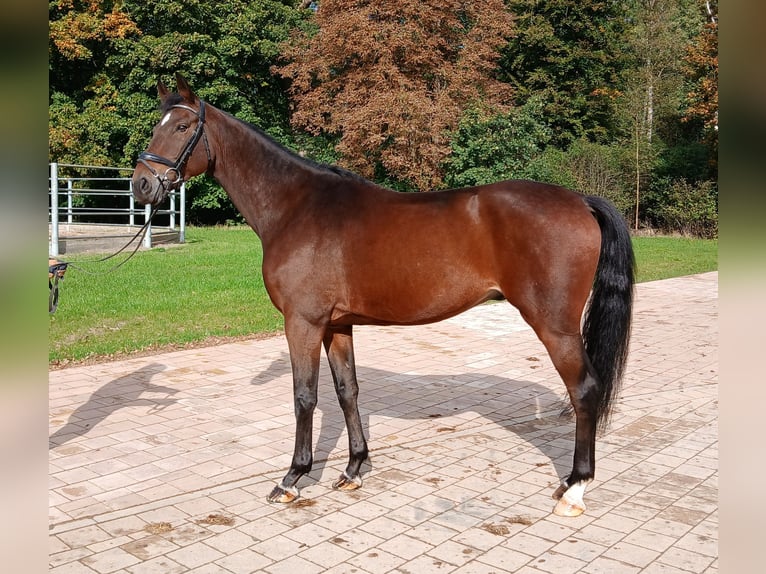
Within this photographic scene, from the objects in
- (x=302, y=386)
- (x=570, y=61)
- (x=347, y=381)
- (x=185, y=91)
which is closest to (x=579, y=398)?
(x=347, y=381)

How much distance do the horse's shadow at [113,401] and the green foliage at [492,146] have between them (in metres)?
10.7

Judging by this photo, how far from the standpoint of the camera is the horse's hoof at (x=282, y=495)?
11.5ft

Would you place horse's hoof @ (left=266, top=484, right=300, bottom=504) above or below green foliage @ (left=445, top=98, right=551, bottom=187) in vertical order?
below

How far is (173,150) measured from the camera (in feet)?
12.1

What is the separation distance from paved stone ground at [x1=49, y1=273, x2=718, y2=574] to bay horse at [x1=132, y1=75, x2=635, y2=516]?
0.31 meters

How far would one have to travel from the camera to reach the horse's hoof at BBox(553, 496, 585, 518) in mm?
3330

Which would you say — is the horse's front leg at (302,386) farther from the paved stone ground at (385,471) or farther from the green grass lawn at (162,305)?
the green grass lawn at (162,305)

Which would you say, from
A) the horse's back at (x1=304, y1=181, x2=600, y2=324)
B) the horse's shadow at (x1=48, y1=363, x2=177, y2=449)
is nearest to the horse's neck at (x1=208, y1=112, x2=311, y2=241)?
the horse's back at (x1=304, y1=181, x2=600, y2=324)

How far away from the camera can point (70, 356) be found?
657 cm

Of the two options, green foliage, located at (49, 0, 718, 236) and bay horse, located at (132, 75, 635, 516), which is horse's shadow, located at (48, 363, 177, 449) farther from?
green foliage, located at (49, 0, 718, 236)

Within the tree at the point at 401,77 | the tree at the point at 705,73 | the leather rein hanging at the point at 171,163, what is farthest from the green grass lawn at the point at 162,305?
the tree at the point at 705,73
